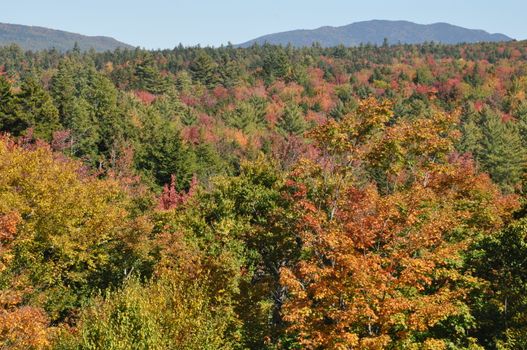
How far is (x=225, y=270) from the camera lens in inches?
968

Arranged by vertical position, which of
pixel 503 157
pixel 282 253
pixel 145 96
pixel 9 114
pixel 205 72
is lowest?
pixel 282 253

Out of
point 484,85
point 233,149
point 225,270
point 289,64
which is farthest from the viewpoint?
point 289,64

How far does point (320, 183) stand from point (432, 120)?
10.0 metres

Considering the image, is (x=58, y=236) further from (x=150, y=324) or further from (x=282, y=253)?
(x=150, y=324)

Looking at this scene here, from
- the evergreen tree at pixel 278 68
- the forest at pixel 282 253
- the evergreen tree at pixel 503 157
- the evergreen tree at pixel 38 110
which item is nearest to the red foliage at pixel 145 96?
the evergreen tree at pixel 278 68

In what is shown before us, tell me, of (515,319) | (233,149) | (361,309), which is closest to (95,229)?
(361,309)

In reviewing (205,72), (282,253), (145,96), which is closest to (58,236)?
(282,253)

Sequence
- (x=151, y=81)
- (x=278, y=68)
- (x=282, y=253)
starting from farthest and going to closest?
(x=278, y=68) < (x=151, y=81) < (x=282, y=253)

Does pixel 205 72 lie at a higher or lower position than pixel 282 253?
higher

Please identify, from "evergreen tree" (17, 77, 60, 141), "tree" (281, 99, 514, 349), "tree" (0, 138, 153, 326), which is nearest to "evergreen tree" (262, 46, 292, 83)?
"evergreen tree" (17, 77, 60, 141)

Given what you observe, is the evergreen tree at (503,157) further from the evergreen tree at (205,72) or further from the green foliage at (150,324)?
the evergreen tree at (205,72)

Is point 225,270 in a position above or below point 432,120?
below

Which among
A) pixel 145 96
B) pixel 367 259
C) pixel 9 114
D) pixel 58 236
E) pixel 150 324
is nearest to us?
pixel 150 324

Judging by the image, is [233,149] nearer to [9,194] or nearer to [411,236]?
[9,194]
